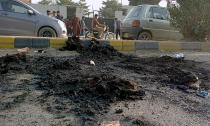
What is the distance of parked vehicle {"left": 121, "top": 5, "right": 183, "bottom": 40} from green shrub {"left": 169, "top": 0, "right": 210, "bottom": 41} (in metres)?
0.57

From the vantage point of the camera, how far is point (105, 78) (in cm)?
297

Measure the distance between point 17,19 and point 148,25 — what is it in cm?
499

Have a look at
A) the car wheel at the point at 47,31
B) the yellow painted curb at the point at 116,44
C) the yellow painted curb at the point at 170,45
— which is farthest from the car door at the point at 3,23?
the yellow painted curb at the point at 170,45

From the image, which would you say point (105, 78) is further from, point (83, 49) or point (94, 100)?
point (83, 49)

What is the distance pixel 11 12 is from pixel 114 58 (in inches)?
187

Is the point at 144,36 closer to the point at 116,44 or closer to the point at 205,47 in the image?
the point at 205,47

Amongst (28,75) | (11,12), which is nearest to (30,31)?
(11,12)

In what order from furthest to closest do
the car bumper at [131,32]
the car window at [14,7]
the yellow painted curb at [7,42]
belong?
the car bumper at [131,32] < the car window at [14,7] < the yellow painted curb at [7,42]

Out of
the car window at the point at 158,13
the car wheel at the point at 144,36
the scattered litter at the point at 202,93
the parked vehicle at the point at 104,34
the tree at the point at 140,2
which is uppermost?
the tree at the point at 140,2

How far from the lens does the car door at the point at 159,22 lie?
932 centimetres

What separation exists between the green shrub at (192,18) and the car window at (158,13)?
0.63 m

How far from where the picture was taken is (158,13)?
31.4ft

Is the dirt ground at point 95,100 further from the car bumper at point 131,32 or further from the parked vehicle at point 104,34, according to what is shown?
the parked vehicle at point 104,34

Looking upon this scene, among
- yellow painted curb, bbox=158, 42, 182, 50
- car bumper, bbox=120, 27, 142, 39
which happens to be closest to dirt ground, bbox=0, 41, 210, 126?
yellow painted curb, bbox=158, 42, 182, 50
